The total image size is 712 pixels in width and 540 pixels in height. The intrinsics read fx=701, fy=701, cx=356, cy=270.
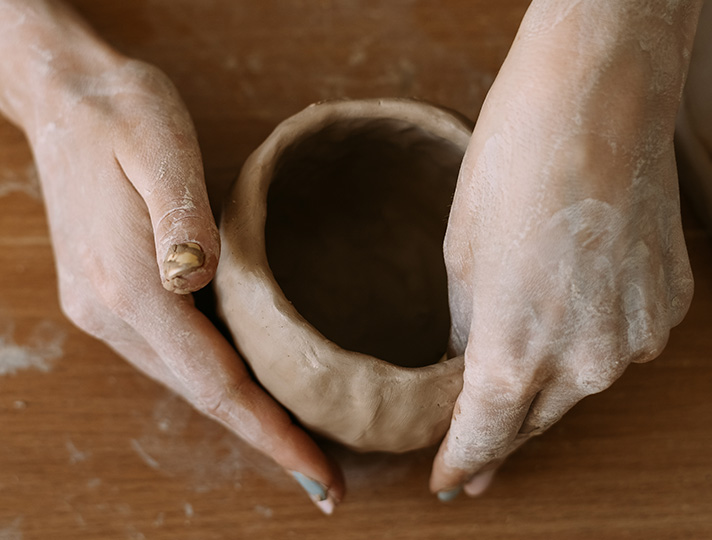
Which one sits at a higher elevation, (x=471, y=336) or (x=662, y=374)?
(x=471, y=336)

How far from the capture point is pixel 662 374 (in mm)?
859

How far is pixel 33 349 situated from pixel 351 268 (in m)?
0.40

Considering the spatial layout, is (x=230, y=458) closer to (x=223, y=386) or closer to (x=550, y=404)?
(x=223, y=386)

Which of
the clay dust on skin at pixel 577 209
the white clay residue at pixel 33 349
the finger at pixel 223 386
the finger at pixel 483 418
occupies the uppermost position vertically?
the clay dust on skin at pixel 577 209

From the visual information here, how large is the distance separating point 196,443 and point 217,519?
0.09 m

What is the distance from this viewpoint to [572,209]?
0.49 metres

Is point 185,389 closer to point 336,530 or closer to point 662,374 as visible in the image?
point 336,530

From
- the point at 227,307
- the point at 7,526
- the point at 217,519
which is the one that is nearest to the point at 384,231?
the point at 227,307

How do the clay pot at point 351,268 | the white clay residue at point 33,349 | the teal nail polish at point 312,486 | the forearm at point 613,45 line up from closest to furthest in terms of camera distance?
the forearm at point 613,45 < the clay pot at point 351,268 < the teal nail polish at point 312,486 < the white clay residue at point 33,349

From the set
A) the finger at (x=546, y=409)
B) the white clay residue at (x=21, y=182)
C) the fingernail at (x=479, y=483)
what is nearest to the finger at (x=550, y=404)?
the finger at (x=546, y=409)

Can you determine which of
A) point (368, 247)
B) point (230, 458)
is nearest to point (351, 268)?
point (368, 247)

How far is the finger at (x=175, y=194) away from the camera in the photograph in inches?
22.0

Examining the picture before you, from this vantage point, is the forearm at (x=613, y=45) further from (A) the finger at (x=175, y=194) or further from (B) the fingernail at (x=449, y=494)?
(B) the fingernail at (x=449, y=494)

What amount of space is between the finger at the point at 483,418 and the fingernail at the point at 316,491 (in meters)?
0.13
